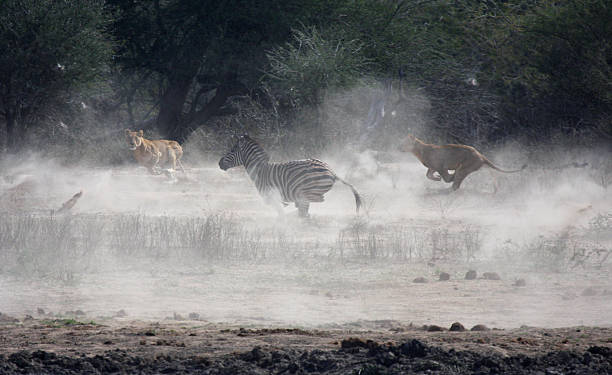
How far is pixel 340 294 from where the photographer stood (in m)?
8.30

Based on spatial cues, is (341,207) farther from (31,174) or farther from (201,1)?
(201,1)

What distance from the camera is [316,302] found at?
7.91m

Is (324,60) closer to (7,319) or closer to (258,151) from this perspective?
(258,151)

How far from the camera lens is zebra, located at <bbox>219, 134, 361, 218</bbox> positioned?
45.6 feet

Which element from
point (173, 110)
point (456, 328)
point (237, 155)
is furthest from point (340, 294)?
point (173, 110)

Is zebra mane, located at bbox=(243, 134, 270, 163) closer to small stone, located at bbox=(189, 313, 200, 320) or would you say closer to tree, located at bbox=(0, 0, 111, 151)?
small stone, located at bbox=(189, 313, 200, 320)

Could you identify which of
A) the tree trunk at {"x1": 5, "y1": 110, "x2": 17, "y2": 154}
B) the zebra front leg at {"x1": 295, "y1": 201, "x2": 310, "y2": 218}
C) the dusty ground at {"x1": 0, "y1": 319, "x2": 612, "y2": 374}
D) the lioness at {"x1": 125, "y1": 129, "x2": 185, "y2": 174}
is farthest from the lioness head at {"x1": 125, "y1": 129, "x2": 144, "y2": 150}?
the dusty ground at {"x1": 0, "y1": 319, "x2": 612, "y2": 374}

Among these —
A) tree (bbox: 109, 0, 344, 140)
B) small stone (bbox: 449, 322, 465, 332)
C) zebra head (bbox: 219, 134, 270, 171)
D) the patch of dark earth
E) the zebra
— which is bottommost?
the patch of dark earth

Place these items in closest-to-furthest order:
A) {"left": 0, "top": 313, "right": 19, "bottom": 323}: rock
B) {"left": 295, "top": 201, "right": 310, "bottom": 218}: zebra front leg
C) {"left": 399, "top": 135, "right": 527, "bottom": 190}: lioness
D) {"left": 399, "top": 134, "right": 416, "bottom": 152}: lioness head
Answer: {"left": 0, "top": 313, "right": 19, "bottom": 323}: rock → {"left": 295, "top": 201, "right": 310, "bottom": 218}: zebra front leg → {"left": 399, "top": 135, "right": 527, "bottom": 190}: lioness → {"left": 399, "top": 134, "right": 416, "bottom": 152}: lioness head

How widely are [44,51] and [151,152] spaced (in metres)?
5.87

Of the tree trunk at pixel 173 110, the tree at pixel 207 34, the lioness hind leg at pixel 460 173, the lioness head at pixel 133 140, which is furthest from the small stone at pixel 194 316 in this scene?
the tree trunk at pixel 173 110

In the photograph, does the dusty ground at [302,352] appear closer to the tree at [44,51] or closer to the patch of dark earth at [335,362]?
the patch of dark earth at [335,362]

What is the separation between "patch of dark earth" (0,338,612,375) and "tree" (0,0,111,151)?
19.2m

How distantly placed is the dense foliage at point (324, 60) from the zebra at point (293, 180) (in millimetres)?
10007
